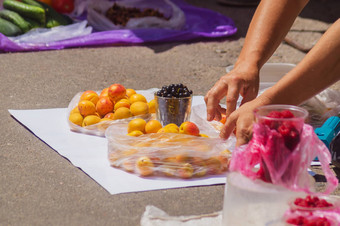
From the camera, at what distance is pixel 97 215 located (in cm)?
205

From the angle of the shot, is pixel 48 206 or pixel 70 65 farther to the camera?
pixel 70 65

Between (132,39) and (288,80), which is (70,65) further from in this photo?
(288,80)

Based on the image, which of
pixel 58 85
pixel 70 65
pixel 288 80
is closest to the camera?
pixel 288 80

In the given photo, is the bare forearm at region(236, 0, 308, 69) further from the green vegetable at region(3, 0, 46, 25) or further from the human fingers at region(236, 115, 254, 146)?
the green vegetable at region(3, 0, 46, 25)

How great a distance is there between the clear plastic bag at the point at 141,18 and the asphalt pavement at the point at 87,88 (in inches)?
12.1

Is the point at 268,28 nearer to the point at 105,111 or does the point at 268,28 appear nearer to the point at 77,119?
the point at 105,111

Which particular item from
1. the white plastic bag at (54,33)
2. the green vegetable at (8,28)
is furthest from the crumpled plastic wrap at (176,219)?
the green vegetable at (8,28)

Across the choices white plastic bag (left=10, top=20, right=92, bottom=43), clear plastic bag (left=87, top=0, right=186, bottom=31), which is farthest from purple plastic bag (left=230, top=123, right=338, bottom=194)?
clear plastic bag (left=87, top=0, right=186, bottom=31)

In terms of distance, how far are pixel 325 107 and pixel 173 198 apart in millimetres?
1204

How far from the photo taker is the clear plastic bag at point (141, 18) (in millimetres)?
5012

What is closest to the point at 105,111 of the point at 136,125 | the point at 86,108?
the point at 86,108

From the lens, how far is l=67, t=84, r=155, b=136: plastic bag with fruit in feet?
9.20

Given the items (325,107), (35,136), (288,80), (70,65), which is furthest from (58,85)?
(288,80)

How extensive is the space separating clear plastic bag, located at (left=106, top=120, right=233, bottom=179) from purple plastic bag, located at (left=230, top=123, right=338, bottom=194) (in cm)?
61
